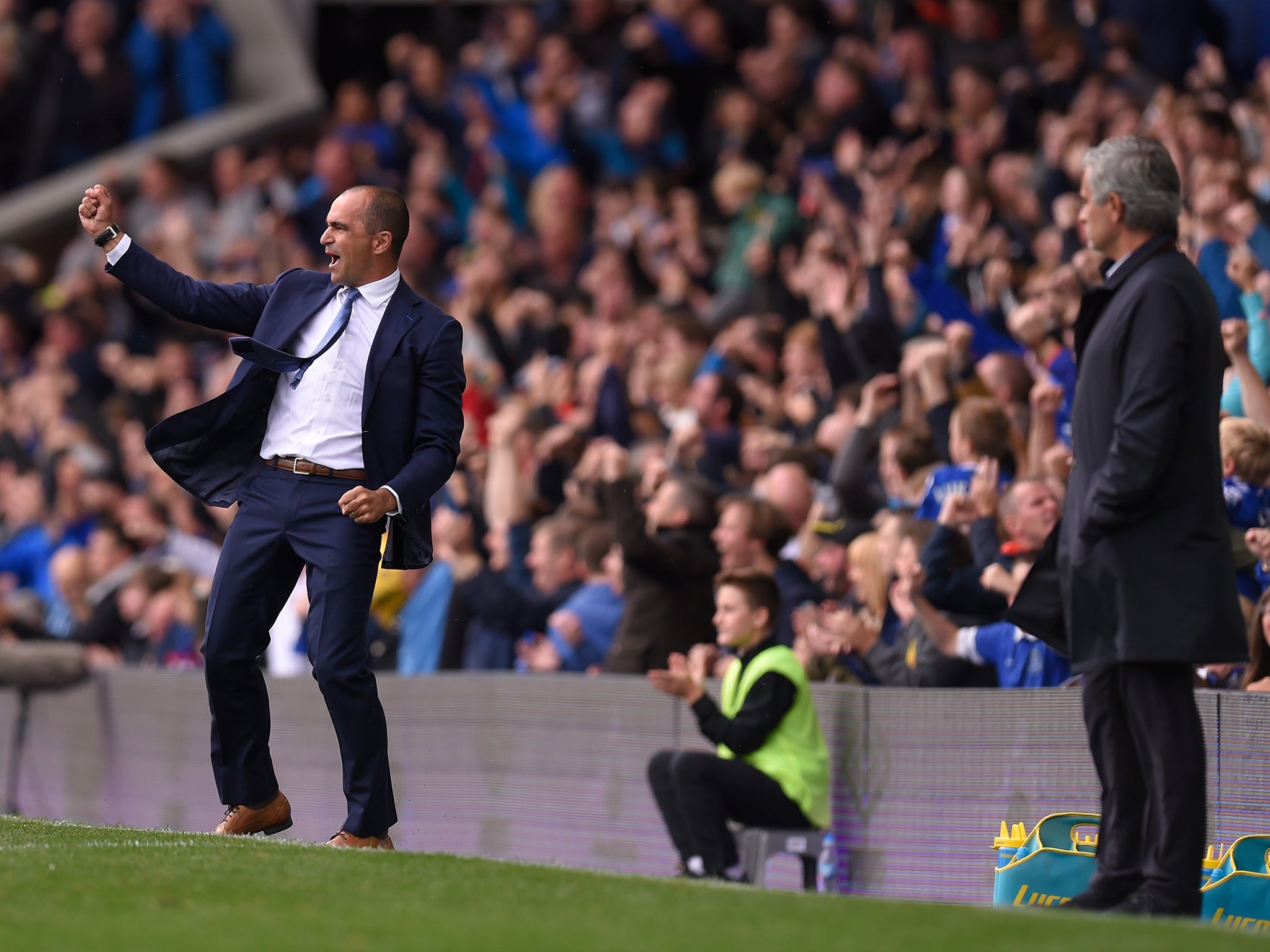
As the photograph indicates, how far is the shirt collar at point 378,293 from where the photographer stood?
6184 millimetres

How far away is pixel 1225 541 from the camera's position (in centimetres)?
493

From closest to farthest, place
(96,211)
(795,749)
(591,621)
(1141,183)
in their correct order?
1. (1141,183)
2. (96,211)
3. (795,749)
4. (591,621)

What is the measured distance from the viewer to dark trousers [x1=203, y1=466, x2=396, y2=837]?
5.88m

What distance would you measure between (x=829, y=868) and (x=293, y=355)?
117 inches

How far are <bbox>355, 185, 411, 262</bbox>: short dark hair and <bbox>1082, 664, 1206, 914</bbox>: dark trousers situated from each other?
263cm

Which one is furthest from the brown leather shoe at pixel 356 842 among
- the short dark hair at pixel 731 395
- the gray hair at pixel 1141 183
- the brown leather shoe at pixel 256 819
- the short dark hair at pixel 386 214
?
the short dark hair at pixel 731 395

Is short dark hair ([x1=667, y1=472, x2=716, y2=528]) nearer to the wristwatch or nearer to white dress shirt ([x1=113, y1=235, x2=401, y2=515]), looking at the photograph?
white dress shirt ([x1=113, y1=235, x2=401, y2=515])

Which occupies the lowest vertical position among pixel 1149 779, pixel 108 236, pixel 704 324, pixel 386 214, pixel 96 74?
pixel 1149 779

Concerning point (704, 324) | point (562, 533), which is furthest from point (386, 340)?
point (704, 324)

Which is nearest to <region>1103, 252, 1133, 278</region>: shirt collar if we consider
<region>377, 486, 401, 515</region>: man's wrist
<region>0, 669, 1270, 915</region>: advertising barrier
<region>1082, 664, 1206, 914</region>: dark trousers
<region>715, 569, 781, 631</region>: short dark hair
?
<region>1082, 664, 1206, 914</region>: dark trousers

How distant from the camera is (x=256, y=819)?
6.18 metres

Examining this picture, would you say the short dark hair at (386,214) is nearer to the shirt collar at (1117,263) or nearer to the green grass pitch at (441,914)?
the green grass pitch at (441,914)

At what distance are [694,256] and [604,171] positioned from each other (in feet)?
8.19

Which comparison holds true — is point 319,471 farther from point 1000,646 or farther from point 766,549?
point 1000,646
